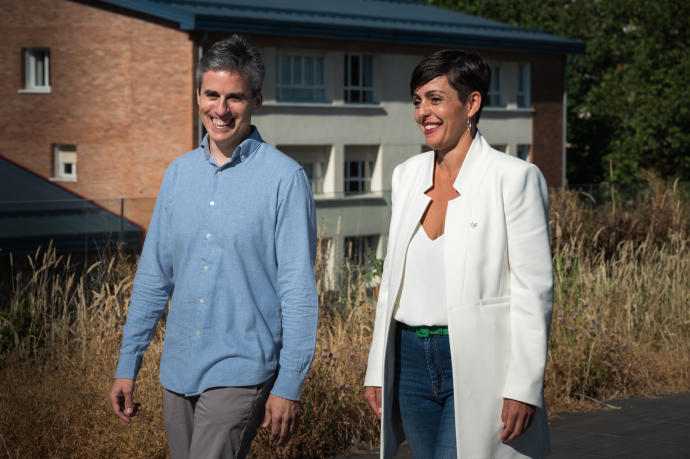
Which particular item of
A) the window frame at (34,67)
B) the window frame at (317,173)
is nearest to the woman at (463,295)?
the window frame at (317,173)

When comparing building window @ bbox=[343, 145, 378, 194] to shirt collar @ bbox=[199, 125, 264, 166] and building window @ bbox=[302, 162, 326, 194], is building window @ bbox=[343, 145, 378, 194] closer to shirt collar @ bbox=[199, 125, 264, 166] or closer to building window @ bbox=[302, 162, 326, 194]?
building window @ bbox=[302, 162, 326, 194]

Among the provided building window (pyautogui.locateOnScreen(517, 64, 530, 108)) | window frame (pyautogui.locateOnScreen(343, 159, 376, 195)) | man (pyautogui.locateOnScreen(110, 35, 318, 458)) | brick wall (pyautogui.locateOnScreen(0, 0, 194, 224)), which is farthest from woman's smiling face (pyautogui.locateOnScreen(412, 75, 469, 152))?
building window (pyautogui.locateOnScreen(517, 64, 530, 108))

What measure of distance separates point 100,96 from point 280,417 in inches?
1090

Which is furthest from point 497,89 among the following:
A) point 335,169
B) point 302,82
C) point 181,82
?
point 181,82

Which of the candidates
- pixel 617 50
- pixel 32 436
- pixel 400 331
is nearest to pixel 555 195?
pixel 32 436

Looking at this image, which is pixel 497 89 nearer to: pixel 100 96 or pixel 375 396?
pixel 100 96

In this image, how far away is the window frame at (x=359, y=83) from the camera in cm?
3161

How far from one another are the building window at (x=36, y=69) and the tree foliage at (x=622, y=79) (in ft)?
59.4

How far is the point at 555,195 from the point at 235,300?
37.8 feet

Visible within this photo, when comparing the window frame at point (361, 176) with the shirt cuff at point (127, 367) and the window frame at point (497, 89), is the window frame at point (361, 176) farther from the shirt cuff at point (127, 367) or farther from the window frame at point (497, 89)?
the shirt cuff at point (127, 367)

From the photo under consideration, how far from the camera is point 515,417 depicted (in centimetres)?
327

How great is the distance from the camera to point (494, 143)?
36156 millimetres

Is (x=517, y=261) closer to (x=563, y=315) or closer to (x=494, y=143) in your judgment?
(x=563, y=315)

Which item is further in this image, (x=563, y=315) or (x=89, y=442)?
(x=563, y=315)
